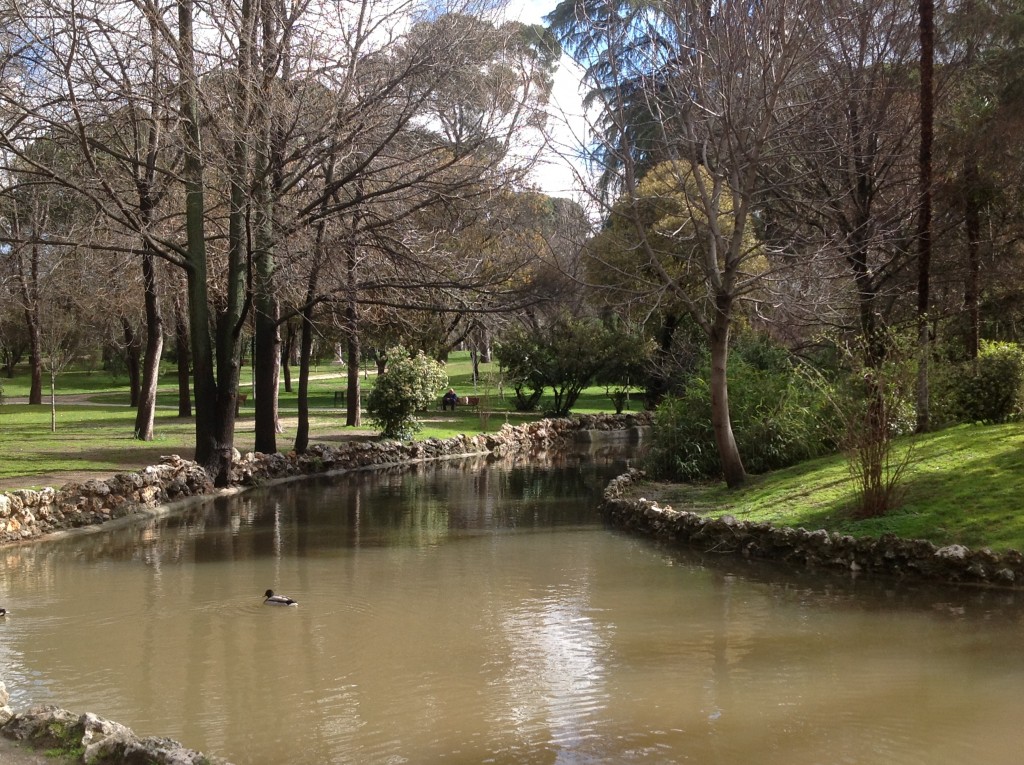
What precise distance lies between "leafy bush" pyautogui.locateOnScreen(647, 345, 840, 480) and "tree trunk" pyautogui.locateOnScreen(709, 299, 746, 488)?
1.47 meters

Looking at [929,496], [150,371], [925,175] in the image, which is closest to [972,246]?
[925,175]

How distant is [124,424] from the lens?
29.9 meters

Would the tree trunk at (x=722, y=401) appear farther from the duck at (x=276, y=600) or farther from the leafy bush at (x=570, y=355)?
the leafy bush at (x=570, y=355)

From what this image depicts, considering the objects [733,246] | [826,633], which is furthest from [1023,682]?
[733,246]

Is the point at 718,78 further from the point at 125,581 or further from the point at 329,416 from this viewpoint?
the point at 329,416

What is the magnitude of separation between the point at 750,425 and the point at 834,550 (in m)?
6.16

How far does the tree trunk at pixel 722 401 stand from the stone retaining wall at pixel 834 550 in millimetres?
1630

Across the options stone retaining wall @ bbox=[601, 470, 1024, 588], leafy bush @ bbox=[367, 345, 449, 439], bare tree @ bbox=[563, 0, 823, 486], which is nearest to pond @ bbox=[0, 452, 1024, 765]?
stone retaining wall @ bbox=[601, 470, 1024, 588]

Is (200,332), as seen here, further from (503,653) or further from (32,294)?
(32,294)

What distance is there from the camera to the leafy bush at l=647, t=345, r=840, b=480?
1736 cm

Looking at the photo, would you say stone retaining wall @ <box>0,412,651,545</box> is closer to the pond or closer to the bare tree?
the pond

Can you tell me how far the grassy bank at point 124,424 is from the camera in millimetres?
20250

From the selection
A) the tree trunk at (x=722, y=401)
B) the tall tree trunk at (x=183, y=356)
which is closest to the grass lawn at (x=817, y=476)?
the tree trunk at (x=722, y=401)

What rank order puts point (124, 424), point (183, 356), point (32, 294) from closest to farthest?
point (124, 424), point (32, 294), point (183, 356)
